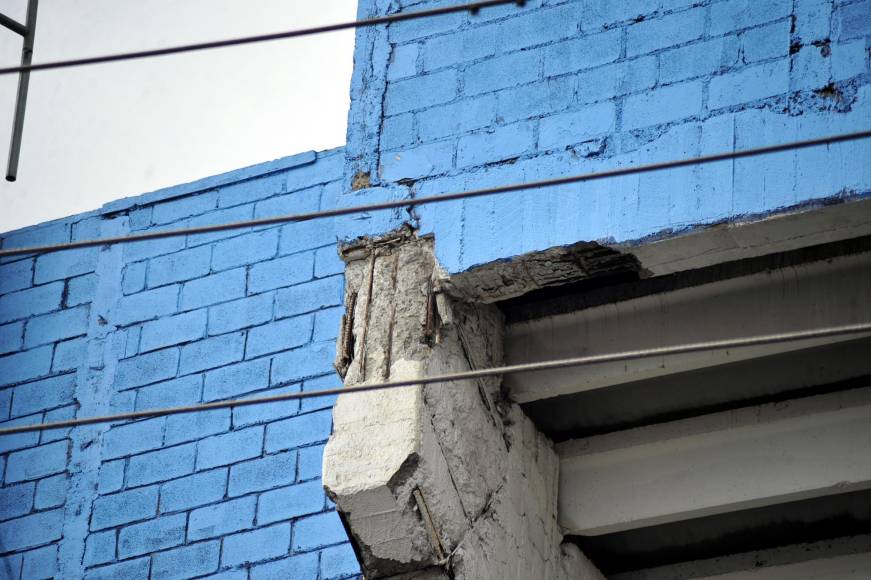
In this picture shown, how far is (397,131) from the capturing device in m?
5.29

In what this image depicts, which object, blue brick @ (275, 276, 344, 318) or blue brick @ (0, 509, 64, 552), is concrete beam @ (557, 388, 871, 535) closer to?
blue brick @ (275, 276, 344, 318)

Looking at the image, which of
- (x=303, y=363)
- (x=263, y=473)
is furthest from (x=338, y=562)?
(x=303, y=363)

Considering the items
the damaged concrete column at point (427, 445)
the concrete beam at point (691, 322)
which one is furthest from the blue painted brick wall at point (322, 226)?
the concrete beam at point (691, 322)

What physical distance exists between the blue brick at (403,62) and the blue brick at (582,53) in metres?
0.51

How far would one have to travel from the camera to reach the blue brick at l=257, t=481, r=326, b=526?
21.5ft

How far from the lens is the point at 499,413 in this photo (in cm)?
520

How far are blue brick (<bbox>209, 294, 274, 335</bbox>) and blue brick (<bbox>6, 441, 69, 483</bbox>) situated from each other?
95 cm

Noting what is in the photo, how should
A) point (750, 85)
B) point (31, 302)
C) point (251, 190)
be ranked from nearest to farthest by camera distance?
1. point (750, 85)
2. point (251, 190)
3. point (31, 302)

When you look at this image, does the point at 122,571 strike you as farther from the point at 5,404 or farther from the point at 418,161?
the point at 418,161

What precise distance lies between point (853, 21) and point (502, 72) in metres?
1.20

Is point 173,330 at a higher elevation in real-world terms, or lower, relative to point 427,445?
higher

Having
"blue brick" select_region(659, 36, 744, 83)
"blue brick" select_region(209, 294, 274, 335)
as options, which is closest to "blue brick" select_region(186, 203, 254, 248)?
"blue brick" select_region(209, 294, 274, 335)

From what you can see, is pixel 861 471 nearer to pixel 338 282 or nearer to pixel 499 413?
pixel 499 413

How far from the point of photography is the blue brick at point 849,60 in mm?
4602
